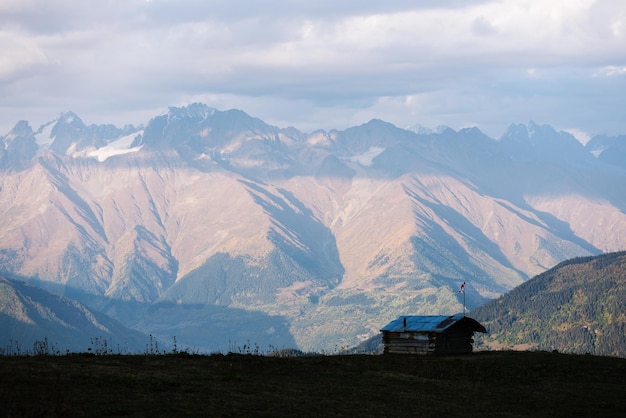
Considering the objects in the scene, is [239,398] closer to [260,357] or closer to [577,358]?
[260,357]

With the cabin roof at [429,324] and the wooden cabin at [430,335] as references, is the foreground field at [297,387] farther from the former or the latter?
the cabin roof at [429,324]

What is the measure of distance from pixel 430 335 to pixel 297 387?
33.4 meters

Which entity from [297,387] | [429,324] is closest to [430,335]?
[429,324]

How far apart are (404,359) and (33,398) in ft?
123

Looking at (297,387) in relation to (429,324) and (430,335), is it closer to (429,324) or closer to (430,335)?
(430,335)

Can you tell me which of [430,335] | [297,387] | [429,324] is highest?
[429,324]

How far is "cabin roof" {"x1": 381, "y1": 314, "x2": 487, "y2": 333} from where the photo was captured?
8662 centimetres

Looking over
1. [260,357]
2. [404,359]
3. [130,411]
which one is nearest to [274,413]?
[130,411]

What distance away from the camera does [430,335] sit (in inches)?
3396

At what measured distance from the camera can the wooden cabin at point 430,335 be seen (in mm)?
86188

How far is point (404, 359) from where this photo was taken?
75.8 meters

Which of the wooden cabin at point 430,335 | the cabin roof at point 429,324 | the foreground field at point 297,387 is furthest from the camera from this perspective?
the cabin roof at point 429,324

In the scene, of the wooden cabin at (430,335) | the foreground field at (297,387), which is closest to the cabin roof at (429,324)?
the wooden cabin at (430,335)

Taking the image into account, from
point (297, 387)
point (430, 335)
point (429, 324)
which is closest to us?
point (297, 387)
